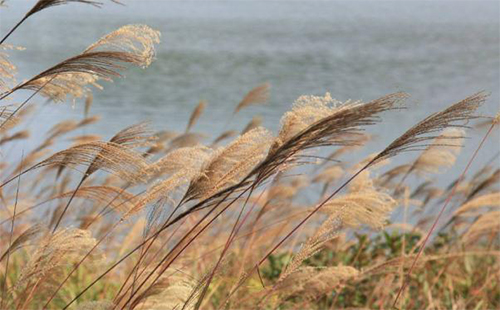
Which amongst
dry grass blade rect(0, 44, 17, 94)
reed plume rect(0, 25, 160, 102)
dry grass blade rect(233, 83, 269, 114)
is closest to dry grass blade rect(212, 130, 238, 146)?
dry grass blade rect(233, 83, 269, 114)

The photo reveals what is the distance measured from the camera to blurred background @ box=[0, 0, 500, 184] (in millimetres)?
17312

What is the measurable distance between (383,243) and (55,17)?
56.9 meters

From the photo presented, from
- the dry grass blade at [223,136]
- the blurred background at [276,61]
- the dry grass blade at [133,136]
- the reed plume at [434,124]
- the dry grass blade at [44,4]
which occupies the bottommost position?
the blurred background at [276,61]

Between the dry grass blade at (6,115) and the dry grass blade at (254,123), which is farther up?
the dry grass blade at (6,115)

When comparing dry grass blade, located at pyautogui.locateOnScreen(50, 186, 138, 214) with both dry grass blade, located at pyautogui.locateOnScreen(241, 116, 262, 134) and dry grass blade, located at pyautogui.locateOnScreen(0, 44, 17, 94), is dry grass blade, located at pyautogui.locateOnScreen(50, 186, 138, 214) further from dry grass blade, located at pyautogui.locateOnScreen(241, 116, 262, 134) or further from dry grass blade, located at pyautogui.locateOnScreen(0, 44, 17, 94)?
dry grass blade, located at pyautogui.locateOnScreen(241, 116, 262, 134)

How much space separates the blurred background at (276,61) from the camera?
17.3 metres

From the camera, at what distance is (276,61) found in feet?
109

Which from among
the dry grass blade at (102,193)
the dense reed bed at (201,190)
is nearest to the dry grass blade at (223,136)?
the dense reed bed at (201,190)

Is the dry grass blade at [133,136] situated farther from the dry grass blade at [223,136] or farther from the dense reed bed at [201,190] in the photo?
the dry grass blade at [223,136]

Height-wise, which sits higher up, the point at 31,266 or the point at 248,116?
the point at 31,266

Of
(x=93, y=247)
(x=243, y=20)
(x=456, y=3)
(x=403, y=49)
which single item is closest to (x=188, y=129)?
(x=93, y=247)

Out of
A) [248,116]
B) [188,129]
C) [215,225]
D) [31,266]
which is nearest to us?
[31,266]

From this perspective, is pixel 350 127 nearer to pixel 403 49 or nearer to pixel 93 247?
pixel 93 247

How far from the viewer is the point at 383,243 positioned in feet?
17.1
